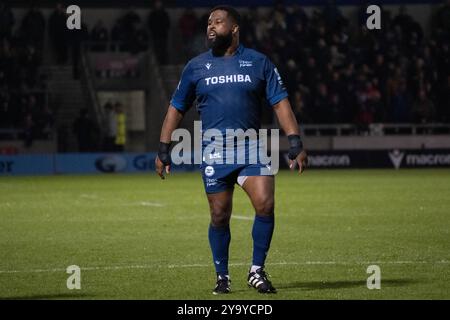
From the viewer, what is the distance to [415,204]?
18.6 m

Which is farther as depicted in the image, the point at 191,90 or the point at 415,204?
the point at 415,204

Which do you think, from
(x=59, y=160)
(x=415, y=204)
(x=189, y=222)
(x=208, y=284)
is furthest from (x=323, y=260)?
(x=59, y=160)

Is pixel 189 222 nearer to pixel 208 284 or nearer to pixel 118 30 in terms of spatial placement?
pixel 208 284

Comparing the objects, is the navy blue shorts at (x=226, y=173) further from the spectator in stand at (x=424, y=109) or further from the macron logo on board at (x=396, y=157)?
the spectator in stand at (x=424, y=109)

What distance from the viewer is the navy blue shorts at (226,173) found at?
9352 millimetres

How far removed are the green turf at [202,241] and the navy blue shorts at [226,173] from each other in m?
0.92

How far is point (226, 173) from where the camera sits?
9375mm

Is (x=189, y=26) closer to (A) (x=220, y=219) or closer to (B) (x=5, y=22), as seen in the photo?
Result: (B) (x=5, y=22)

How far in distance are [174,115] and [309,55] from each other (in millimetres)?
24328

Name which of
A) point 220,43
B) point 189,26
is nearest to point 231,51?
point 220,43

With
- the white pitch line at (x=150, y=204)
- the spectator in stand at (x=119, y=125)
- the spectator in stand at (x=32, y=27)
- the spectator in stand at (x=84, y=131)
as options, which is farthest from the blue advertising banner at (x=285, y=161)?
the white pitch line at (x=150, y=204)

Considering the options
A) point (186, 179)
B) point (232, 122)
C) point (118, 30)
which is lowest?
point (186, 179)

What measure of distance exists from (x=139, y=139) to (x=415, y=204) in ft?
62.1
